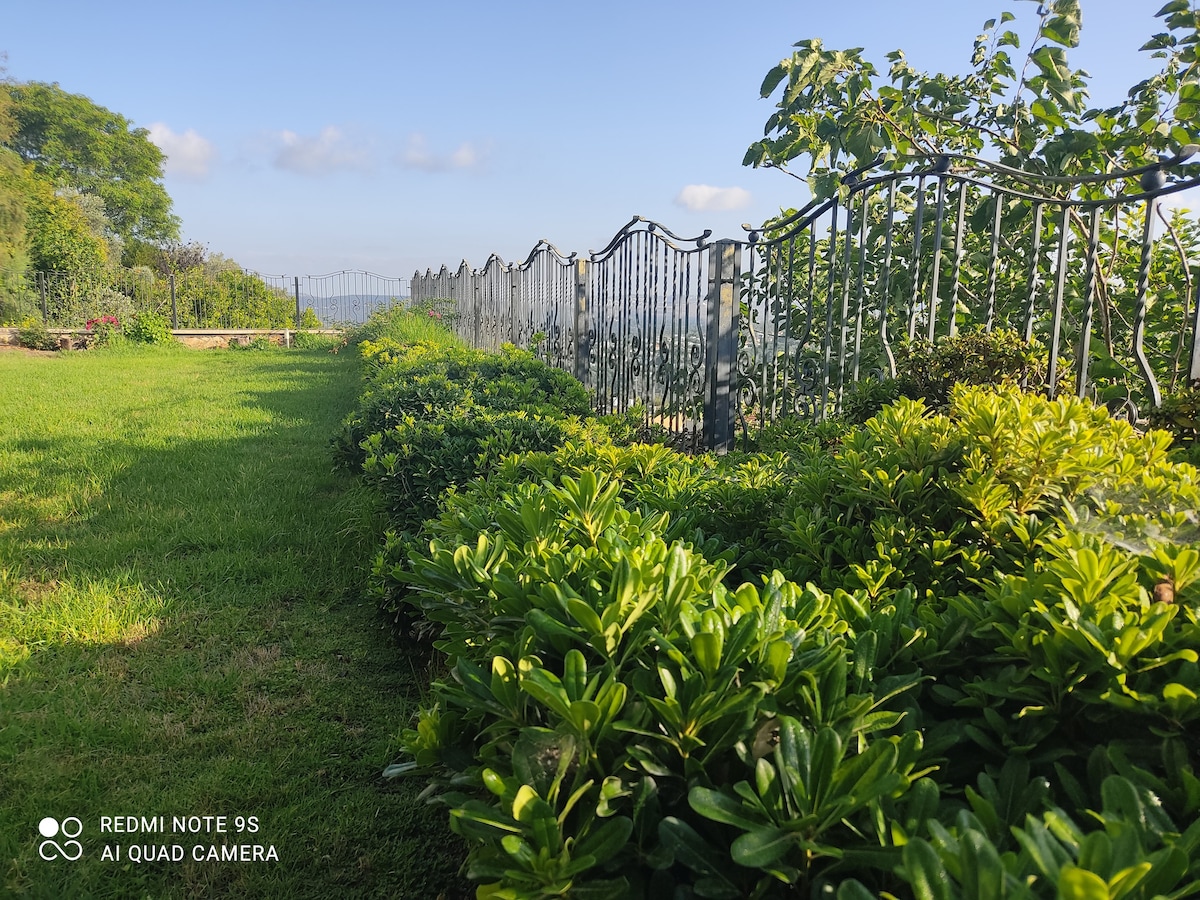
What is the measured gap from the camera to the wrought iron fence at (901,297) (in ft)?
9.44

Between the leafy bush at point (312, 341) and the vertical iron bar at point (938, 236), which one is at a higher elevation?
the vertical iron bar at point (938, 236)

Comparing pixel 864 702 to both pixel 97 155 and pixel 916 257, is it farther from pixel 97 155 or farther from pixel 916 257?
pixel 97 155

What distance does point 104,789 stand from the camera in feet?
7.64

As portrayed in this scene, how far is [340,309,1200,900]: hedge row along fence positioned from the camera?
0.89m

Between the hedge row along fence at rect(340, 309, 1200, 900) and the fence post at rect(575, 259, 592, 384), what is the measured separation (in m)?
5.65

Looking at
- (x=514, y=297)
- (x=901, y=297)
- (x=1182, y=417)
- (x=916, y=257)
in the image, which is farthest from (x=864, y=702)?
(x=514, y=297)

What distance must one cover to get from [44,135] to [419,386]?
152 feet

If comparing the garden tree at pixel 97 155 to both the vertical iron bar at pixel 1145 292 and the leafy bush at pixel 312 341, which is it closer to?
the leafy bush at pixel 312 341

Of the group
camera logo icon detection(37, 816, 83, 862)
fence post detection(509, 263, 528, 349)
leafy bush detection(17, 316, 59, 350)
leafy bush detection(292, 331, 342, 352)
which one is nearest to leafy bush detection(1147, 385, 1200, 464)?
camera logo icon detection(37, 816, 83, 862)

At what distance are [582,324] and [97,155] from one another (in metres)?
44.8

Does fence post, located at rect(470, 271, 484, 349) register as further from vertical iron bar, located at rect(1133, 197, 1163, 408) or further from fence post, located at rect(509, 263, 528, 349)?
vertical iron bar, located at rect(1133, 197, 1163, 408)

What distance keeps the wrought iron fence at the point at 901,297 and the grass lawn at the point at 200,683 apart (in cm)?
235

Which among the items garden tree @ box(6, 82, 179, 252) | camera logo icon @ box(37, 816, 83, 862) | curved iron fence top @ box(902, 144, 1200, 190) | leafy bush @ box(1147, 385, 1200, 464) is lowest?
camera logo icon @ box(37, 816, 83, 862)

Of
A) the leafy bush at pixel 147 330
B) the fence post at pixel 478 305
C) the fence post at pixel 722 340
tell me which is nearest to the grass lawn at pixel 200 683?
the fence post at pixel 722 340
